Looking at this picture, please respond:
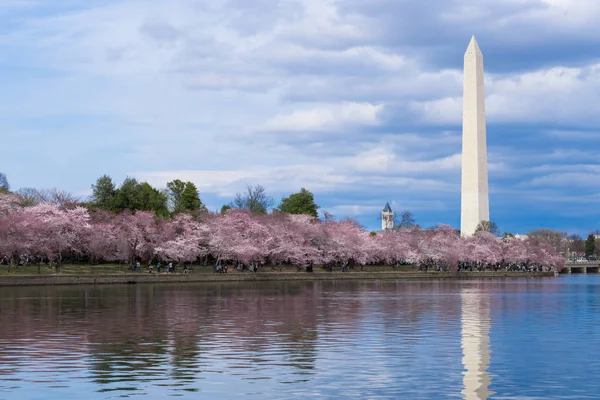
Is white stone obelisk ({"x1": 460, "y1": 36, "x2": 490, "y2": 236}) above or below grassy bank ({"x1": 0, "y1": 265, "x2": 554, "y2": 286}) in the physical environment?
above

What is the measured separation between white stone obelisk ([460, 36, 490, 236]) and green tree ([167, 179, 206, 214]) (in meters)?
40.2

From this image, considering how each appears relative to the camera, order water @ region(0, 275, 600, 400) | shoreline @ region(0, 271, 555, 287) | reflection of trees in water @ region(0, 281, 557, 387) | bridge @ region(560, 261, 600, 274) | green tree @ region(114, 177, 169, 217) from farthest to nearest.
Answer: bridge @ region(560, 261, 600, 274) → green tree @ region(114, 177, 169, 217) → shoreline @ region(0, 271, 555, 287) → reflection of trees in water @ region(0, 281, 557, 387) → water @ region(0, 275, 600, 400)

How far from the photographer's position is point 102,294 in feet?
186

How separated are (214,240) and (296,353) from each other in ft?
236

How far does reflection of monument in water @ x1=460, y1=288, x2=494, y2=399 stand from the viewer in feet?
60.2

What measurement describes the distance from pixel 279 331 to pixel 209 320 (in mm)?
5523

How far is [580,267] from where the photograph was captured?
622 ft

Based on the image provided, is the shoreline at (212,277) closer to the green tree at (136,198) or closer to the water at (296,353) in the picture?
the green tree at (136,198)

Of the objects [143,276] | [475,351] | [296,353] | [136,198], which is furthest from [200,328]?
[136,198]

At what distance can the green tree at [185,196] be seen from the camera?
116 meters

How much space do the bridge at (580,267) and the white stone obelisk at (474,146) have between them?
48655 millimetres

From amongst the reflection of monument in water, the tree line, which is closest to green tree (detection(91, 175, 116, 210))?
the tree line

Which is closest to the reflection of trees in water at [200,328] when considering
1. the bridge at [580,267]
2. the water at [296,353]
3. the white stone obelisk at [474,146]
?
the water at [296,353]

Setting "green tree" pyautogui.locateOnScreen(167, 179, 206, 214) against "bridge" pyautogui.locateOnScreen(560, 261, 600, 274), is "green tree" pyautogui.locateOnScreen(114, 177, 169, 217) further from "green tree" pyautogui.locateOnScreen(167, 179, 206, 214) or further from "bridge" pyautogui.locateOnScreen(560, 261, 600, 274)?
"bridge" pyautogui.locateOnScreen(560, 261, 600, 274)
